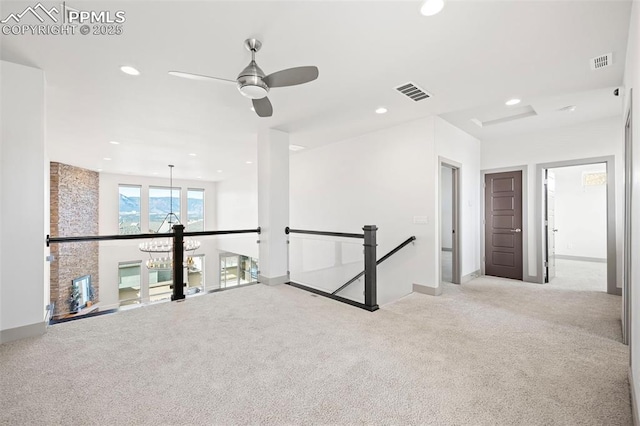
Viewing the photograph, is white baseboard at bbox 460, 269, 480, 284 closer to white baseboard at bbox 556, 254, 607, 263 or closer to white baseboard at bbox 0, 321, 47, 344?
white baseboard at bbox 556, 254, 607, 263

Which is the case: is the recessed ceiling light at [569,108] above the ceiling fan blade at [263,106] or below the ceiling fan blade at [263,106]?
above

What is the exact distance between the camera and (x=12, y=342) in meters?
2.62

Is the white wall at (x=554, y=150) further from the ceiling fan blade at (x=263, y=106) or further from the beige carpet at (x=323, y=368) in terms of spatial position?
the ceiling fan blade at (x=263, y=106)

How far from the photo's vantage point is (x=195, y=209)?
12102mm

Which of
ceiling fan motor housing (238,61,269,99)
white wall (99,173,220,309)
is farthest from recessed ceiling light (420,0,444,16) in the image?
white wall (99,173,220,309)

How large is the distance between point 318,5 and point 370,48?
2.31ft

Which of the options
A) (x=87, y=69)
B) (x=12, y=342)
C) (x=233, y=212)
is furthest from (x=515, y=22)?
(x=233, y=212)

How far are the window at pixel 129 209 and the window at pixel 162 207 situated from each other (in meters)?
0.44

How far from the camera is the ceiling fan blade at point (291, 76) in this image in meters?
2.22

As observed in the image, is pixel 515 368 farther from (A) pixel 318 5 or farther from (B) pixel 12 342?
(B) pixel 12 342

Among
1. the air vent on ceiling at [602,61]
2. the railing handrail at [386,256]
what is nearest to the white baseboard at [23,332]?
Answer: the railing handrail at [386,256]

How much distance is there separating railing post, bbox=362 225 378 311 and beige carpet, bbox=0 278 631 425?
23 cm

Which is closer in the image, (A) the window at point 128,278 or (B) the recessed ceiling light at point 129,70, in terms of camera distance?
(B) the recessed ceiling light at point 129,70

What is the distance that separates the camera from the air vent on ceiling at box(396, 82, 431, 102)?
3.26 m
